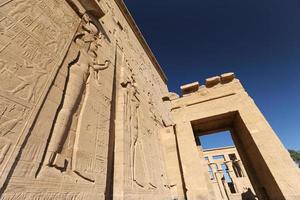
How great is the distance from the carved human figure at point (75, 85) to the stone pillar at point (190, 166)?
11.6 feet

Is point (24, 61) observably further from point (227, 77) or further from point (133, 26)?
point (133, 26)

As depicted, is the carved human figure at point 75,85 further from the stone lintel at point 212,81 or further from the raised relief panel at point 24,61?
the stone lintel at point 212,81

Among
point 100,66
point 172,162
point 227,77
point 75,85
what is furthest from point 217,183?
point 75,85

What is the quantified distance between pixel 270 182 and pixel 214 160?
48.2ft

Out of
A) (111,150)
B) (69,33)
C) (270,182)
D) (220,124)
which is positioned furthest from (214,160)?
(69,33)

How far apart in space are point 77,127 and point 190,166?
3893 mm

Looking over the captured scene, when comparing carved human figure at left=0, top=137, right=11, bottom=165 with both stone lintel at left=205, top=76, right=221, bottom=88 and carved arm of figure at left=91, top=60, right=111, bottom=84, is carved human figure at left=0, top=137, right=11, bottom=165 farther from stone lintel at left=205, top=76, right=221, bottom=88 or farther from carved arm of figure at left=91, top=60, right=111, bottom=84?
stone lintel at left=205, top=76, right=221, bottom=88

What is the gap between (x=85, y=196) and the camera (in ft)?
5.96

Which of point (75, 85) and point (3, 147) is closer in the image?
point (3, 147)

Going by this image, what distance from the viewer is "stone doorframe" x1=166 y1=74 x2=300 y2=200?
4172 millimetres

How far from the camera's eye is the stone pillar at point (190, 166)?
443 cm

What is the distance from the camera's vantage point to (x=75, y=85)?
2307 mm

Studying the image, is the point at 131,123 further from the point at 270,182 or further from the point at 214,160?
the point at 214,160

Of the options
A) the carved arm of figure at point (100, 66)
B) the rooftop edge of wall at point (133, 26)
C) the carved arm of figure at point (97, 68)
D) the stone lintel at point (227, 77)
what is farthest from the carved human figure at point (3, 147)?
the rooftop edge of wall at point (133, 26)
